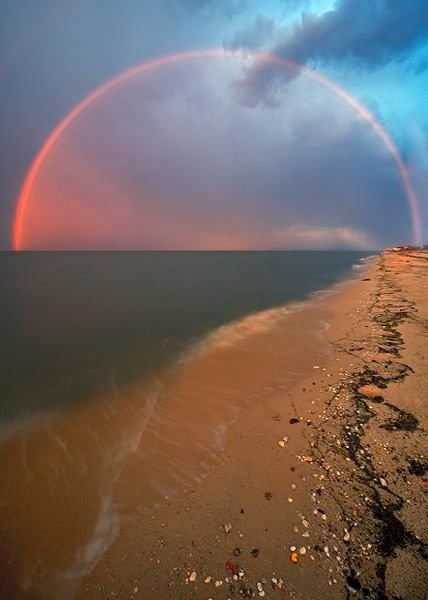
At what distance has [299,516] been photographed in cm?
468

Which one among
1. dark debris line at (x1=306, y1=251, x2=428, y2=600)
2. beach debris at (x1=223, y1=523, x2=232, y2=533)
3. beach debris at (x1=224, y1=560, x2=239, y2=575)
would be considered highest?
dark debris line at (x1=306, y1=251, x2=428, y2=600)

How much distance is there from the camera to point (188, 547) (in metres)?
4.36

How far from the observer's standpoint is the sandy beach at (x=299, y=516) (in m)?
3.84

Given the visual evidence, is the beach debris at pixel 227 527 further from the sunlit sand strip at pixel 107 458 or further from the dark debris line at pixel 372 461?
the dark debris line at pixel 372 461

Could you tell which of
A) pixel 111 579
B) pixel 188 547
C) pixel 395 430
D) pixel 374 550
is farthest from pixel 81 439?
pixel 395 430

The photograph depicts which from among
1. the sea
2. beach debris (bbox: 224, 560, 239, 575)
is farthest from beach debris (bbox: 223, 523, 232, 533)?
the sea

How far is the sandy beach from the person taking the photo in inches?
151

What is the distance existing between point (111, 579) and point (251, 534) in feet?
7.09

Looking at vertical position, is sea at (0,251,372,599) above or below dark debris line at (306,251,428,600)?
below

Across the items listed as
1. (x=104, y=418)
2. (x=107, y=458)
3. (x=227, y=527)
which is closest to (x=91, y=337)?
(x=104, y=418)

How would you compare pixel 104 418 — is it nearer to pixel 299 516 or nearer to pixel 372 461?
pixel 299 516

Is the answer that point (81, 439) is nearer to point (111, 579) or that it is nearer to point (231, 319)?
point (111, 579)

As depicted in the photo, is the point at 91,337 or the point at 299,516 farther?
the point at 91,337

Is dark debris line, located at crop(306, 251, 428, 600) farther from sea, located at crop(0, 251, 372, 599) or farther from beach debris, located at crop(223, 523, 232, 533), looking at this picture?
sea, located at crop(0, 251, 372, 599)
